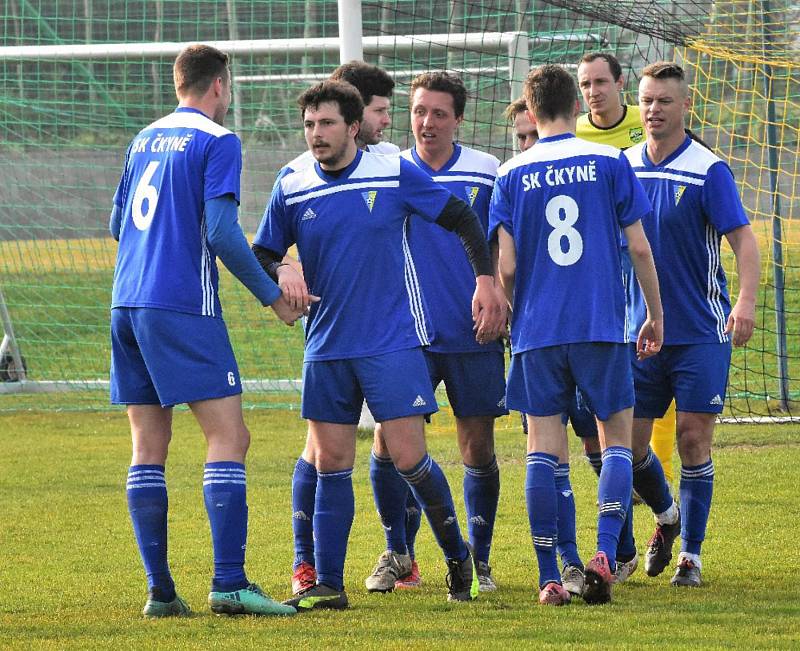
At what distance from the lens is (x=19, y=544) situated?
284 inches

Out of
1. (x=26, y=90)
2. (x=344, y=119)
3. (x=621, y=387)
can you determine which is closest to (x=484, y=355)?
(x=621, y=387)

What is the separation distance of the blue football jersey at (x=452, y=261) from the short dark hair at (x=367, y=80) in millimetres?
352

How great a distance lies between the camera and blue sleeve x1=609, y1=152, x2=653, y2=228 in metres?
5.29

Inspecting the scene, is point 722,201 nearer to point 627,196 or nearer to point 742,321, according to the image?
point 742,321

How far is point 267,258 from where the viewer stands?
5457 millimetres

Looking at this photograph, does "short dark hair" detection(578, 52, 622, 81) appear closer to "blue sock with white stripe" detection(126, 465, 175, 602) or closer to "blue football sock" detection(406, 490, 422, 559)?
"blue football sock" detection(406, 490, 422, 559)

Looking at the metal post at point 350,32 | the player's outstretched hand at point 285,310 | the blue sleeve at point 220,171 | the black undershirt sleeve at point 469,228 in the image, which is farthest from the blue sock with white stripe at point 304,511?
the metal post at point 350,32

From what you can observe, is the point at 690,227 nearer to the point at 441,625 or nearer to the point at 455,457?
the point at 441,625

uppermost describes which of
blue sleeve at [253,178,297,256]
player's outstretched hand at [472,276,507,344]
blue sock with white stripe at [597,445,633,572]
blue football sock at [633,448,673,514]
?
blue sleeve at [253,178,297,256]

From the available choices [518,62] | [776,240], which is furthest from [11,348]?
[776,240]

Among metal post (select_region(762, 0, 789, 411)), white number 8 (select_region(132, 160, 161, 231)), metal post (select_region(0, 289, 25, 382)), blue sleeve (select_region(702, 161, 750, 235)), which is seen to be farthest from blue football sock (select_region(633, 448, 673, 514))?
metal post (select_region(0, 289, 25, 382))

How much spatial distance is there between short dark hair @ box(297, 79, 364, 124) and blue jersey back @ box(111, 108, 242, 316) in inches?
13.6

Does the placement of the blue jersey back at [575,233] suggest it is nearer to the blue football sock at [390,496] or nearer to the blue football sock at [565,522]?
the blue football sock at [565,522]

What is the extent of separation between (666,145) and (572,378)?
1249mm
